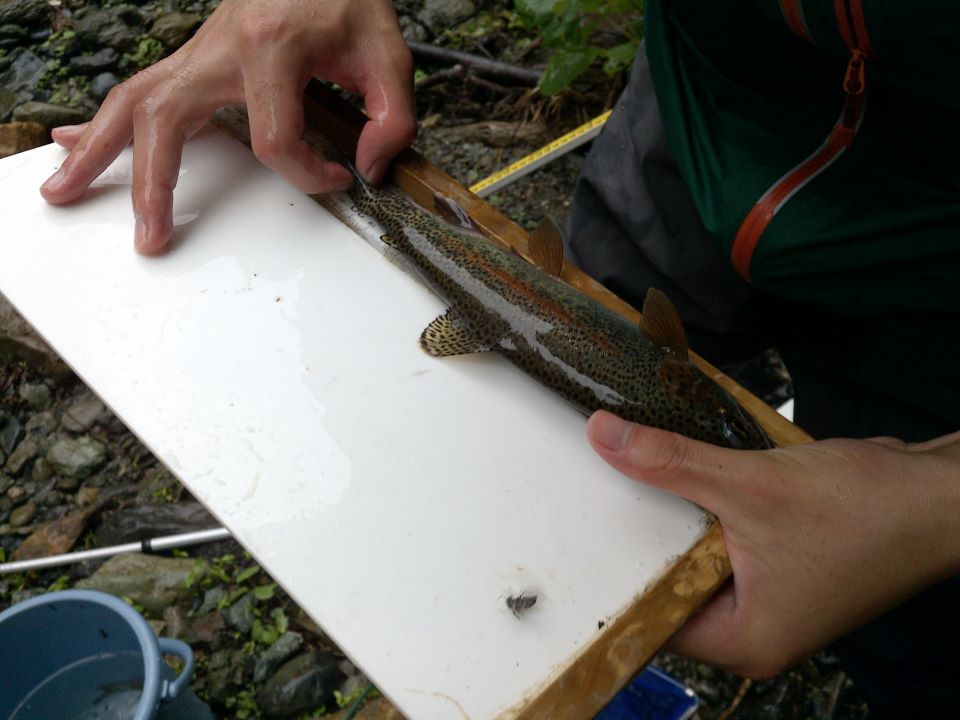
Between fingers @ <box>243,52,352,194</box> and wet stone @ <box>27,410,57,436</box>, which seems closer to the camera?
fingers @ <box>243,52,352,194</box>

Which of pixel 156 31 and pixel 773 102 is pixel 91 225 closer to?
pixel 773 102

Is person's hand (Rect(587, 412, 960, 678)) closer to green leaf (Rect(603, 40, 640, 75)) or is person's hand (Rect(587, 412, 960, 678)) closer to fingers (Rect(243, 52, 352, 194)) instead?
fingers (Rect(243, 52, 352, 194))

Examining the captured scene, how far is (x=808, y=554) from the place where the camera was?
1708 mm

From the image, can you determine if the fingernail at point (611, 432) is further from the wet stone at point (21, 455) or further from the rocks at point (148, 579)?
the wet stone at point (21, 455)

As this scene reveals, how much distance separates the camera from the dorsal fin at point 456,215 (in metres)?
2.48

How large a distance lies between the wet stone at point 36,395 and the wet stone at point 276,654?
1944 millimetres

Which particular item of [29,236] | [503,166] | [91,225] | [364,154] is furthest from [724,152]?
[503,166]

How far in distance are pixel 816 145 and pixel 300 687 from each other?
2.67m

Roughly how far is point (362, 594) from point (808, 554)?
1006 mm

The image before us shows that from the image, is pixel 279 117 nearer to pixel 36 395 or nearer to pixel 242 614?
pixel 242 614

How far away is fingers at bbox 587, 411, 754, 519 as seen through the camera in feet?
5.78

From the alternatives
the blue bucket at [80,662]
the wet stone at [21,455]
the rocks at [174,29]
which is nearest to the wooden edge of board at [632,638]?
the blue bucket at [80,662]

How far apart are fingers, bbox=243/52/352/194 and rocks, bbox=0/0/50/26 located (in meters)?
4.81

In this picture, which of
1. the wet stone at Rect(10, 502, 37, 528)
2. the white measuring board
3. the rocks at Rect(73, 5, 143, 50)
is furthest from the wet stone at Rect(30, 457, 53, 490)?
the rocks at Rect(73, 5, 143, 50)
